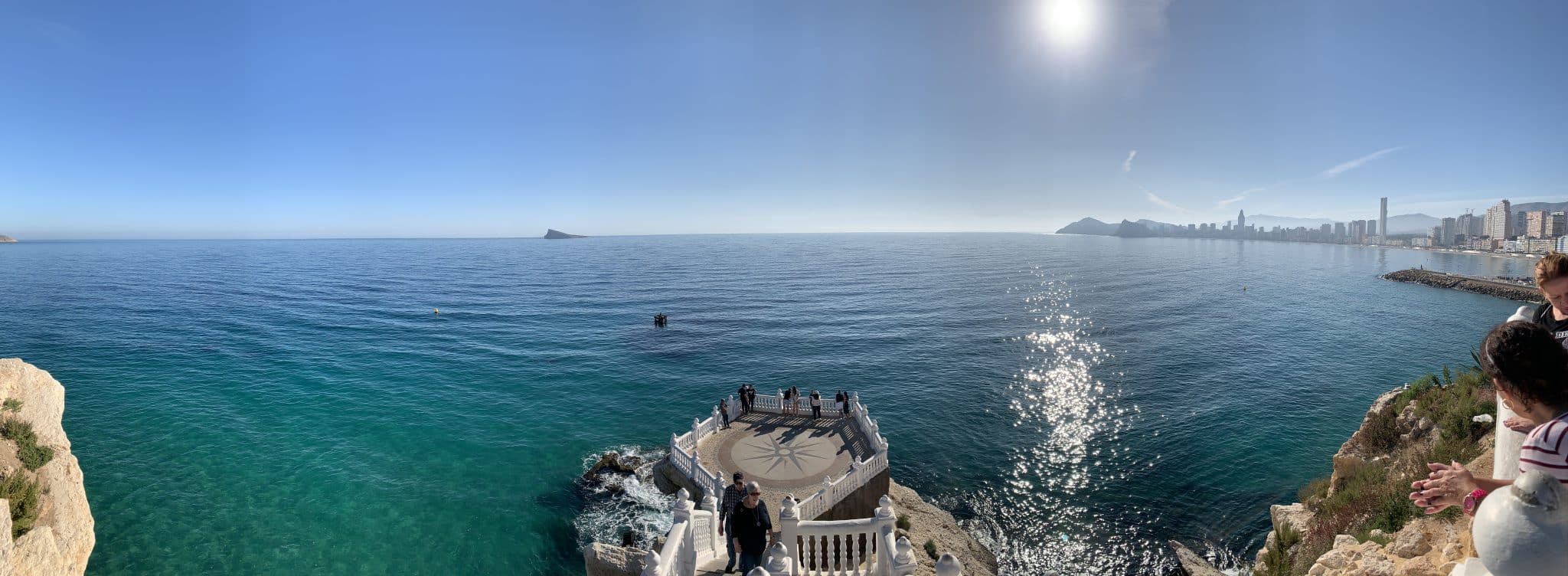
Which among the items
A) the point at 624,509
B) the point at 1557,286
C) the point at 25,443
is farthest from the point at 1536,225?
the point at 25,443

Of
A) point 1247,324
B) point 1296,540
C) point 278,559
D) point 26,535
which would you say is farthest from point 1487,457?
point 1247,324

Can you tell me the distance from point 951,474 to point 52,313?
82516 millimetres

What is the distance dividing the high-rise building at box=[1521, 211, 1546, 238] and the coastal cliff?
234037 mm

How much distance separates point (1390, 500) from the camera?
34.7 ft

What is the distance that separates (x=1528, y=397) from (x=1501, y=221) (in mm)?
277421

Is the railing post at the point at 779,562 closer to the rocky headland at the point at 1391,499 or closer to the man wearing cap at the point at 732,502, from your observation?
the man wearing cap at the point at 732,502

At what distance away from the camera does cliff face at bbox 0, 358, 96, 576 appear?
11414 mm

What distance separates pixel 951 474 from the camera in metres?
23.7

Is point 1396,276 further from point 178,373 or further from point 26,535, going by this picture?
point 178,373

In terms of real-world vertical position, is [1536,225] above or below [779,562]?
above

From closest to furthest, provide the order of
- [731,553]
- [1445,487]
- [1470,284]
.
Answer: [1445,487] < [731,553] < [1470,284]

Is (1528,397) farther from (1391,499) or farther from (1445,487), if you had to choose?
(1391,499)

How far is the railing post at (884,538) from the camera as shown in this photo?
9.55 metres

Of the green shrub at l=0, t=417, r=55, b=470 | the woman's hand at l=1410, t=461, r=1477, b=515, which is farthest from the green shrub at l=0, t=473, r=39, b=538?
the woman's hand at l=1410, t=461, r=1477, b=515
